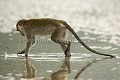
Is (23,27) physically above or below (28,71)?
above

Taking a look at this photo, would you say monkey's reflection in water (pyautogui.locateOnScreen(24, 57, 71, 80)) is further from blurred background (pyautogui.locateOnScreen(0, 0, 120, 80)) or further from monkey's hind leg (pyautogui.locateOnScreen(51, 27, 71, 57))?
monkey's hind leg (pyautogui.locateOnScreen(51, 27, 71, 57))

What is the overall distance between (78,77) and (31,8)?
446 inches

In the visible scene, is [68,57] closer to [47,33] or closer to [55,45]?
[47,33]

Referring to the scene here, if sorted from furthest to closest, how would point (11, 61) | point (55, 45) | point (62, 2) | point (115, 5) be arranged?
point (62, 2) < point (115, 5) < point (55, 45) < point (11, 61)

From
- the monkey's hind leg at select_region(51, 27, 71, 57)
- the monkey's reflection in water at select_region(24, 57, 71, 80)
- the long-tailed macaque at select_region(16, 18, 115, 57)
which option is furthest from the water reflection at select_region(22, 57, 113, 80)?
the long-tailed macaque at select_region(16, 18, 115, 57)

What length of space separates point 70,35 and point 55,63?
3.31 m

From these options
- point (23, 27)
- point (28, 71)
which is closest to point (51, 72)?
point (28, 71)

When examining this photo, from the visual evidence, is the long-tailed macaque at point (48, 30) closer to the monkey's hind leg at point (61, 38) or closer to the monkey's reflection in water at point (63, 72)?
the monkey's hind leg at point (61, 38)

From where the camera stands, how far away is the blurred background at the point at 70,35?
8.07 meters

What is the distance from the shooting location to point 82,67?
8234mm

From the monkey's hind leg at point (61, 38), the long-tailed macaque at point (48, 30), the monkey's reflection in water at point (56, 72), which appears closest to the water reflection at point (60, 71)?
the monkey's reflection in water at point (56, 72)

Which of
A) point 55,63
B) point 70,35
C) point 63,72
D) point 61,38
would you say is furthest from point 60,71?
point 70,35

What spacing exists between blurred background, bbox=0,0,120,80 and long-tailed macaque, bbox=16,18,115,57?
0.22m

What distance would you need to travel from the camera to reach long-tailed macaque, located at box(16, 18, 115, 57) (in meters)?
9.12
